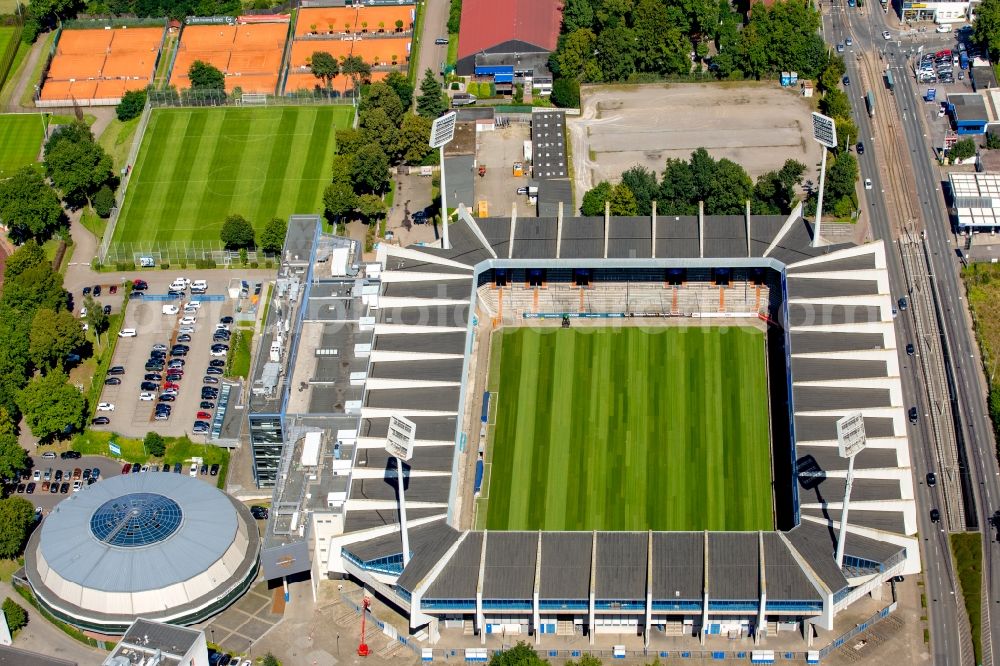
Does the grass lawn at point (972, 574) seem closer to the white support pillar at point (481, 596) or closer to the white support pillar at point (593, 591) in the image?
the white support pillar at point (593, 591)

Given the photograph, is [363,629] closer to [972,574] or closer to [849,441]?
[849,441]

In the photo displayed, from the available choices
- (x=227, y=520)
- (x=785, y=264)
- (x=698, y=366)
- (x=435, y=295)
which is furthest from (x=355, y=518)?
(x=785, y=264)

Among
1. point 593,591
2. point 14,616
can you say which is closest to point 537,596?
point 593,591

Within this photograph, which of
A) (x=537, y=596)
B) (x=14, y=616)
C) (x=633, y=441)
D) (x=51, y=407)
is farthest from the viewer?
(x=51, y=407)

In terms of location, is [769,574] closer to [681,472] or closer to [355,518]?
[681,472]

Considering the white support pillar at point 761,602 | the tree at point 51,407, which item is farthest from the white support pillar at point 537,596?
the tree at point 51,407
